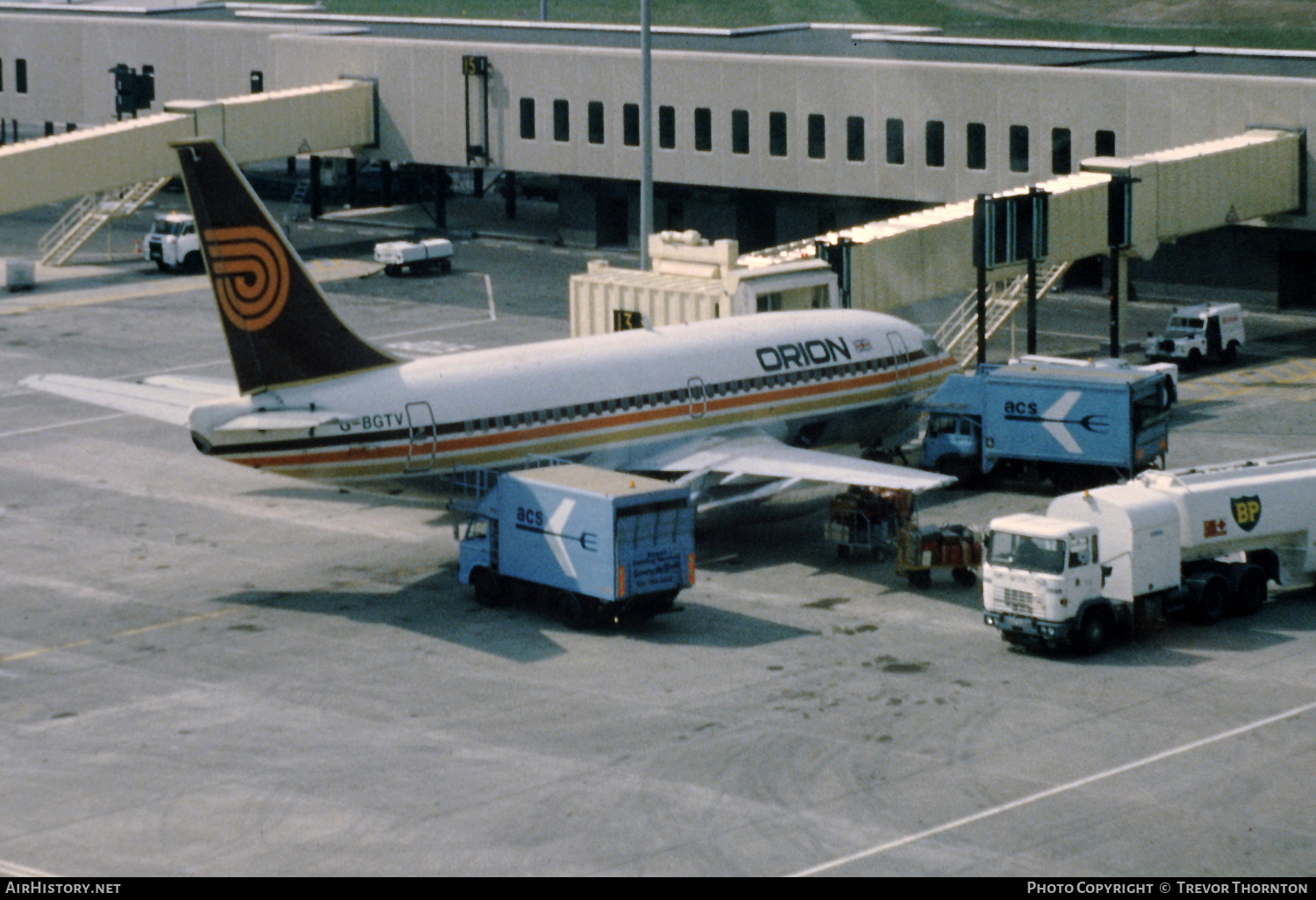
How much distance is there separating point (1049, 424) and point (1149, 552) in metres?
14.8

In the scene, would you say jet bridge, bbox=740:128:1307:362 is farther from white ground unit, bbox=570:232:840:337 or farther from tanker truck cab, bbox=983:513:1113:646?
tanker truck cab, bbox=983:513:1113:646

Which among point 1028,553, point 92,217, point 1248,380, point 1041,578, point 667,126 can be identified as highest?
point 667,126

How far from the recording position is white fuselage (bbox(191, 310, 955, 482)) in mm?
54875

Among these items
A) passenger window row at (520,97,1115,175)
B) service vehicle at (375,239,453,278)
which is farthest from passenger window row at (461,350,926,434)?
service vehicle at (375,239,453,278)

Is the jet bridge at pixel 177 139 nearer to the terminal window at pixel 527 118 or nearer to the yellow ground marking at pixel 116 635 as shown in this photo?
the terminal window at pixel 527 118

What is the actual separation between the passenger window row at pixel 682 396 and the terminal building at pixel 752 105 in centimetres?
2701

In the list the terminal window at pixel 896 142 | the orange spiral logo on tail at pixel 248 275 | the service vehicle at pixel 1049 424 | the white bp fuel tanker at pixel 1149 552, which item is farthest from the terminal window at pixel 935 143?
the orange spiral logo on tail at pixel 248 275

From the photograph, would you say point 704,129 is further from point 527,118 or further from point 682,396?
point 682,396

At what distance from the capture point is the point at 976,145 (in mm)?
97938

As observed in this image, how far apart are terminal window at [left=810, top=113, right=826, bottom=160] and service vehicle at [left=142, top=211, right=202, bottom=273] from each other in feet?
107

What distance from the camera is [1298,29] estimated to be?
172625 mm

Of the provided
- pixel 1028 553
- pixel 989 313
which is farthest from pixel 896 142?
pixel 1028 553
